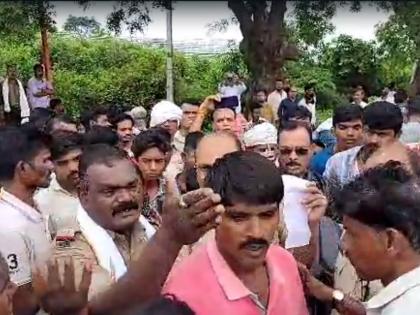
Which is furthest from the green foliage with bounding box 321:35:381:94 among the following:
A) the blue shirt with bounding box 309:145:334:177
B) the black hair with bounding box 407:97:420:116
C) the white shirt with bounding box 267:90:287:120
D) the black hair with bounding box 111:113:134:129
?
the blue shirt with bounding box 309:145:334:177

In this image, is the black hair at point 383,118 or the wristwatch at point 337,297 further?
the black hair at point 383,118

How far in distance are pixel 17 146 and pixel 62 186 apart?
0.53 m

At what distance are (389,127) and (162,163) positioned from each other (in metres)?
1.25

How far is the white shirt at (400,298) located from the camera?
225 centimetres

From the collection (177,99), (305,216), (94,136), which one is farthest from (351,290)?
(177,99)

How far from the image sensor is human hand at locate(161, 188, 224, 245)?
2.17 metres

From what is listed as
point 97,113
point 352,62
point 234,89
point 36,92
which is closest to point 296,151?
point 97,113

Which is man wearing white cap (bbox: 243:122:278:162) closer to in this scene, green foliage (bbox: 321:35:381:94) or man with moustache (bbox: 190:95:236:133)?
man with moustache (bbox: 190:95:236:133)

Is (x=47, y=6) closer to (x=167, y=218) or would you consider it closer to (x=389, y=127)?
(x=389, y=127)

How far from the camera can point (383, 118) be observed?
14.2 ft

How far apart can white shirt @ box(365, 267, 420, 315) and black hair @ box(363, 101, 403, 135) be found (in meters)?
2.04

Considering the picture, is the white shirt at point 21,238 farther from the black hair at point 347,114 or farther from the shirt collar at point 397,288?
the black hair at point 347,114

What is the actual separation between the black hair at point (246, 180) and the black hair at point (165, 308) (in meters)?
0.41

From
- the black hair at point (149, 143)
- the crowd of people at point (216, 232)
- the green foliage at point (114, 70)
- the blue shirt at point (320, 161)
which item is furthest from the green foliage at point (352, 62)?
the crowd of people at point (216, 232)
